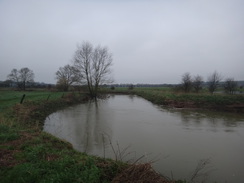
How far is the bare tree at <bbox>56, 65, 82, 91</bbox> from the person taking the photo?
25.3 metres

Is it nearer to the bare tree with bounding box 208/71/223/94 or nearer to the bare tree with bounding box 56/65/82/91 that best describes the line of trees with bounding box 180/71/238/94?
the bare tree with bounding box 208/71/223/94

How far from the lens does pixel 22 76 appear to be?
1763 inches

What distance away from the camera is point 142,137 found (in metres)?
6.65

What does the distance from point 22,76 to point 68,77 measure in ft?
50.2

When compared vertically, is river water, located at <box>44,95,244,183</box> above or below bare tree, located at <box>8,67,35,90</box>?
below

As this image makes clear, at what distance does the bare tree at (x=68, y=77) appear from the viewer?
25.3 meters

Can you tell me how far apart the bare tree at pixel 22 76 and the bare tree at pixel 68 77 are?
8767 mm

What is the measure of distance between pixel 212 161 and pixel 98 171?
3.73m

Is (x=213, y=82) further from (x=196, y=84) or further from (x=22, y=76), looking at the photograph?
(x=22, y=76)

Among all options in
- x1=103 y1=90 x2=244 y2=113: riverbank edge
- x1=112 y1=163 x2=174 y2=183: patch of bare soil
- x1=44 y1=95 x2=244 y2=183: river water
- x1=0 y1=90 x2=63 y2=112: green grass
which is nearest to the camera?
x1=112 y1=163 x2=174 y2=183: patch of bare soil

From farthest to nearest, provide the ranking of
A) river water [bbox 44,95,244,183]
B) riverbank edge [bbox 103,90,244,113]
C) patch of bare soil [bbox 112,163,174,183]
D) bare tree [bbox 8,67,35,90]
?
1. bare tree [bbox 8,67,35,90]
2. riverbank edge [bbox 103,90,244,113]
3. river water [bbox 44,95,244,183]
4. patch of bare soil [bbox 112,163,174,183]

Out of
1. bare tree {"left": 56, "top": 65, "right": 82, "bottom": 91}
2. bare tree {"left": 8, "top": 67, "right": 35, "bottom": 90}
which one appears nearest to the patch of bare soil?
bare tree {"left": 56, "top": 65, "right": 82, "bottom": 91}

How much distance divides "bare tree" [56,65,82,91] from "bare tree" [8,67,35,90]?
8767 millimetres

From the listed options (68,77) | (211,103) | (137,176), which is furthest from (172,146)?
(68,77)
